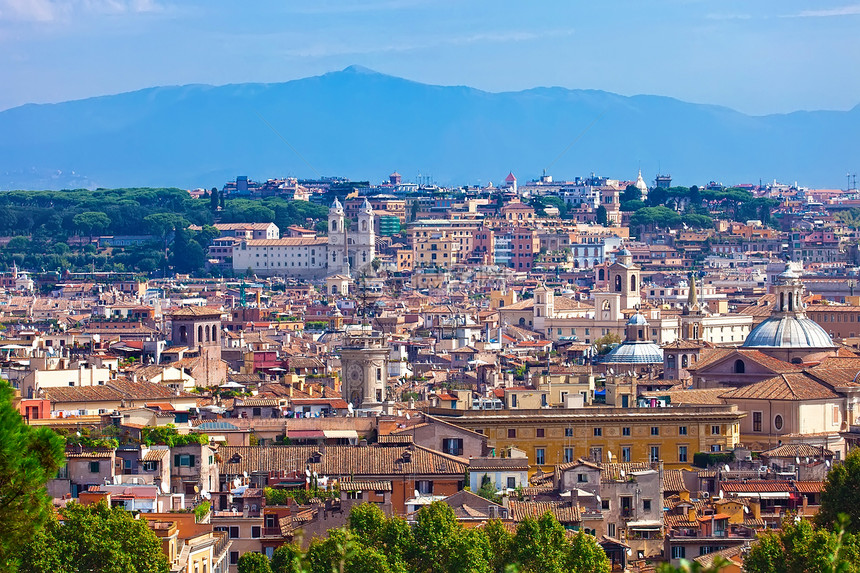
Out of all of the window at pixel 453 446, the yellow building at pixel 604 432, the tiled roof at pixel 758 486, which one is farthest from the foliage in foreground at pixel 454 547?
the yellow building at pixel 604 432

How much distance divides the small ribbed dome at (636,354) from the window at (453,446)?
2517cm

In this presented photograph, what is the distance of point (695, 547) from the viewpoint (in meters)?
28.7

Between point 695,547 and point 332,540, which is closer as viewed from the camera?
point 332,540

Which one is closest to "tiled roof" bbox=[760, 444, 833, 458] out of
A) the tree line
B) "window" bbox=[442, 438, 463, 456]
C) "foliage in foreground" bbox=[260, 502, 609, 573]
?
"window" bbox=[442, 438, 463, 456]

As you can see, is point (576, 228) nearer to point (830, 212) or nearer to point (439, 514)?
point (830, 212)

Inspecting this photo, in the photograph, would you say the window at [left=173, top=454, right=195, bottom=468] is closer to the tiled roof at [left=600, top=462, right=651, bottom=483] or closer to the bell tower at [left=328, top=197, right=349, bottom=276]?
the tiled roof at [left=600, top=462, right=651, bottom=483]

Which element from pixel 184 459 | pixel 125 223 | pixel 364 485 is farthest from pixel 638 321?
pixel 125 223

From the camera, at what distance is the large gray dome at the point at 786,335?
56500 millimetres

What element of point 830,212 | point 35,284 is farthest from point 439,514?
point 830,212

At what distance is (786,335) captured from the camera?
186ft

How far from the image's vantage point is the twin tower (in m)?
151

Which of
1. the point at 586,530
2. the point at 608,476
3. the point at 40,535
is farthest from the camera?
the point at 608,476

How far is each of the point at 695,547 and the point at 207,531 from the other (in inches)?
231

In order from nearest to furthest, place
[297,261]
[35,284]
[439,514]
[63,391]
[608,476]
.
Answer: [439,514] < [608,476] < [63,391] < [35,284] < [297,261]
